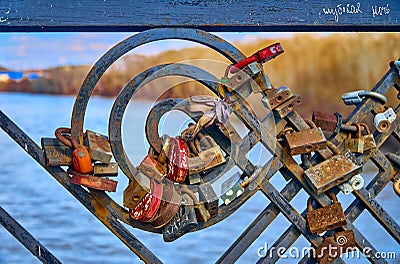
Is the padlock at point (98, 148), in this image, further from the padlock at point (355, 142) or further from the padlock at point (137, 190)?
the padlock at point (355, 142)

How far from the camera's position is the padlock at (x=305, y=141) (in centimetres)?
161

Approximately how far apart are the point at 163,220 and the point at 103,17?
0.46m

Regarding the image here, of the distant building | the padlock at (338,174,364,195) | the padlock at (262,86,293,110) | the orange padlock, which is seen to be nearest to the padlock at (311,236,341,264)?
the padlock at (338,174,364,195)

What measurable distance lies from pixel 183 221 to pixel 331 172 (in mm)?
363

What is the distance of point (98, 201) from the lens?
1562mm

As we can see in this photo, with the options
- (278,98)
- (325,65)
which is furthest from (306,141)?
Answer: (325,65)

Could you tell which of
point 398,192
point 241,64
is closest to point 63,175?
point 241,64

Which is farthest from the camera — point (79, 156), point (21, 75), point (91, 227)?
point (21, 75)

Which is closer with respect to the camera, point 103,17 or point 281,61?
point 103,17

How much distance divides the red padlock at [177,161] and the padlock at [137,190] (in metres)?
0.05

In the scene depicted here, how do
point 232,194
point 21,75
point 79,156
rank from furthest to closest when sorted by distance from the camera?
point 21,75 < point 232,194 < point 79,156

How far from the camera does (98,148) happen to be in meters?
1.54

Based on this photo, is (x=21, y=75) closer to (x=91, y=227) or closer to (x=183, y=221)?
(x=91, y=227)

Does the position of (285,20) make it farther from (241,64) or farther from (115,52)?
(115,52)
